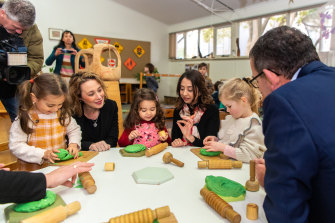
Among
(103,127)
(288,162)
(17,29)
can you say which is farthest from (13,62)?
(288,162)

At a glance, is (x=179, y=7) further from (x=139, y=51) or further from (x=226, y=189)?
(x=226, y=189)

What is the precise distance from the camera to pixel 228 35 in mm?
8109

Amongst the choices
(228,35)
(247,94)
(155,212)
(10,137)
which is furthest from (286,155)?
(228,35)

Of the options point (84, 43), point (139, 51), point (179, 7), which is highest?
point (179, 7)

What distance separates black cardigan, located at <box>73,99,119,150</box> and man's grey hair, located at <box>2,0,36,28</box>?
0.86 meters

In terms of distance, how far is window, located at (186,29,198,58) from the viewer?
9469 millimetres

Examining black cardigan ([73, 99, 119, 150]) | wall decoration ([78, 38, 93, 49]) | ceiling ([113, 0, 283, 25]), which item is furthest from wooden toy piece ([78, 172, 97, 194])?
wall decoration ([78, 38, 93, 49])

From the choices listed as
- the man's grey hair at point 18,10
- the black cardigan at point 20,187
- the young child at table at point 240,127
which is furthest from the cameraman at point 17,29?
the young child at table at point 240,127

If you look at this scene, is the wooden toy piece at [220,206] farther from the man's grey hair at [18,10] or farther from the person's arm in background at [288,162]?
the man's grey hair at [18,10]

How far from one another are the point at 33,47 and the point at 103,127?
3.32ft

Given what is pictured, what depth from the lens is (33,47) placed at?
2.48 meters

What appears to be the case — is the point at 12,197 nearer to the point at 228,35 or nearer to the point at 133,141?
the point at 133,141

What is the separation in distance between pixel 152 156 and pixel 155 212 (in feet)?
2.56

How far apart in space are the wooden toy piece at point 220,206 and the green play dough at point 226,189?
54 millimetres
